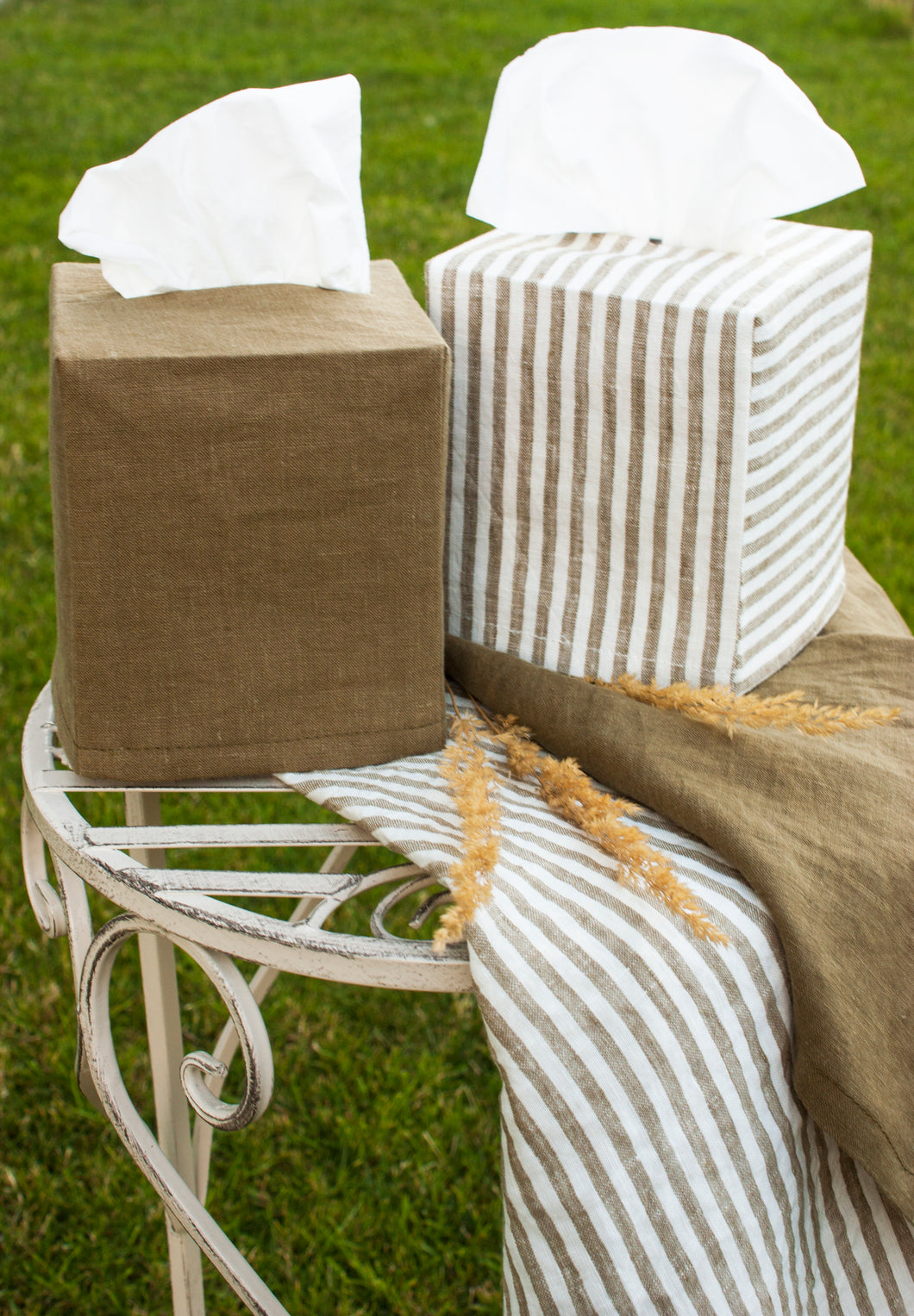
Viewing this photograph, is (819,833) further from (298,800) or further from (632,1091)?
(298,800)

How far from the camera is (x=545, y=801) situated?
76 centimetres

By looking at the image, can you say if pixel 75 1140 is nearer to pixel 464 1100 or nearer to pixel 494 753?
pixel 464 1100

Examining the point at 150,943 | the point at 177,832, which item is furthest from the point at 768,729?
the point at 150,943

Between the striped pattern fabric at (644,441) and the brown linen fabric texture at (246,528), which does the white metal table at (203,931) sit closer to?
the brown linen fabric texture at (246,528)

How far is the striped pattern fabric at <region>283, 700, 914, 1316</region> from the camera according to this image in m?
0.62

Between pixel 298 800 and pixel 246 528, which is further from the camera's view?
pixel 298 800

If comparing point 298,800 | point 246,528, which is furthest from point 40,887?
point 298,800

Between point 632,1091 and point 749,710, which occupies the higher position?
point 749,710

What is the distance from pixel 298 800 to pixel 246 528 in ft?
3.87

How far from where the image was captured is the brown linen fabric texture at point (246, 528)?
686 mm

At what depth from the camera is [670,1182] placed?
2.07ft

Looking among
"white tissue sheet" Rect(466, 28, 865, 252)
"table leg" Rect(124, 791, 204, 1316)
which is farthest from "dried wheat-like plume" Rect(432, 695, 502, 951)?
"white tissue sheet" Rect(466, 28, 865, 252)

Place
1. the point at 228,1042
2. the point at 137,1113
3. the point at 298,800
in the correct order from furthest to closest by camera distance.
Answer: the point at 298,800 → the point at 228,1042 → the point at 137,1113

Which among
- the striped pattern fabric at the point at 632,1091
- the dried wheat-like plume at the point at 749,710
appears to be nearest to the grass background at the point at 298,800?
the striped pattern fabric at the point at 632,1091
